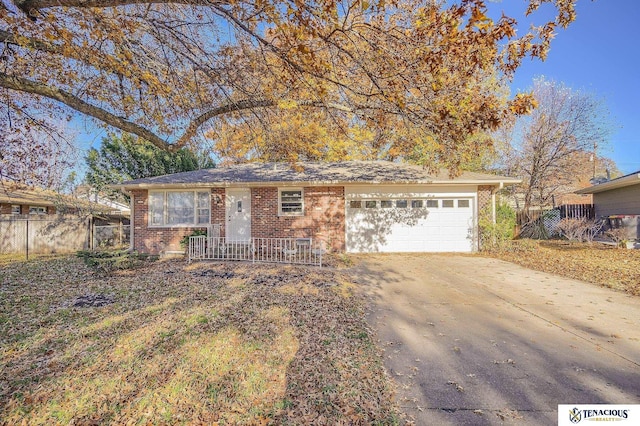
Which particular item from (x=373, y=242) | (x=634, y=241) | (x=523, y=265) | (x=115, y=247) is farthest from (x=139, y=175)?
(x=634, y=241)

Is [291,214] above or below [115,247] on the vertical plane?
above

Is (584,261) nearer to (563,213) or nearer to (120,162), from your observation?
(563,213)

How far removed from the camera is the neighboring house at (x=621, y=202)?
38.5 ft

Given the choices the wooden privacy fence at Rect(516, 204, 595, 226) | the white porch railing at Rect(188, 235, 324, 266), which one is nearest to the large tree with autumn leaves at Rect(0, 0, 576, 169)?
the white porch railing at Rect(188, 235, 324, 266)

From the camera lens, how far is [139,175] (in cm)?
1742

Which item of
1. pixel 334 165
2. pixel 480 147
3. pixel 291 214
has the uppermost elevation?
pixel 334 165

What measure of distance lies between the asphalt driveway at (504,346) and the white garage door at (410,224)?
14.7ft

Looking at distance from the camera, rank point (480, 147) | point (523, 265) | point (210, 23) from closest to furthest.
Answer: point (210, 23) < point (480, 147) < point (523, 265)

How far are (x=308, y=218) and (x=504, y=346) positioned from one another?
8.43m

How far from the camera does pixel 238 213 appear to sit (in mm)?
11648

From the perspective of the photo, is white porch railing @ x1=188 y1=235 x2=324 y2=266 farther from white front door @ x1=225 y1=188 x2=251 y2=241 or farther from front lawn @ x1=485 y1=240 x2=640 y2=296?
front lawn @ x1=485 y1=240 x2=640 y2=296

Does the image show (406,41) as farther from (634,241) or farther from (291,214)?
(634,241)

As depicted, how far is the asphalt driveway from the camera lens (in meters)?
2.64

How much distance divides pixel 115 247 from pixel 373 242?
38.7ft
